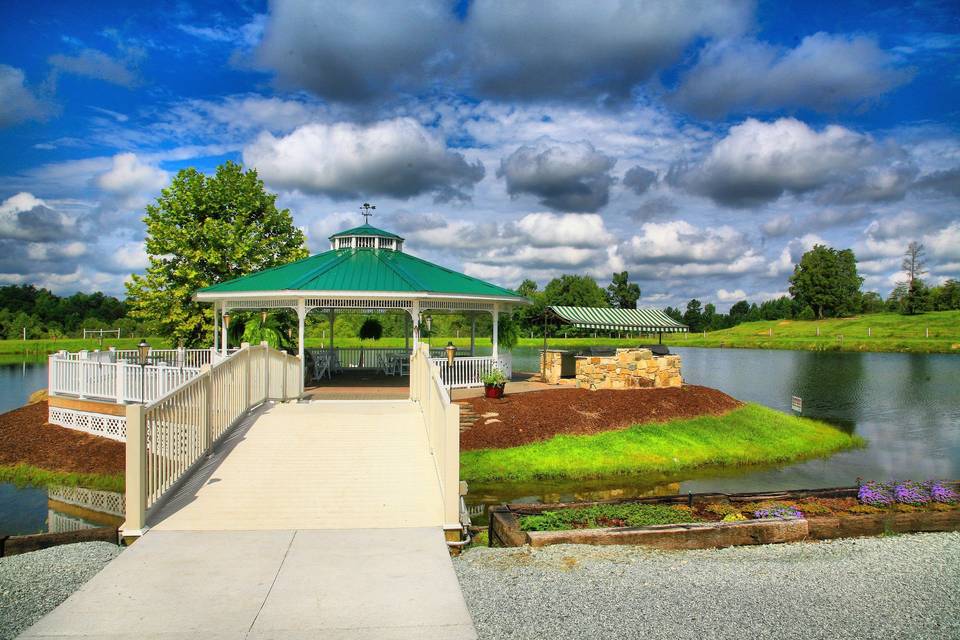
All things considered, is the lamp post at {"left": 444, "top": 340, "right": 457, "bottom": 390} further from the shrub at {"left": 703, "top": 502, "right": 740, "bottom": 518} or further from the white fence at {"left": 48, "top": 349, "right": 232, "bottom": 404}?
the shrub at {"left": 703, "top": 502, "right": 740, "bottom": 518}

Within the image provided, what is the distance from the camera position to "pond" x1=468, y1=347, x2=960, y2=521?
13250mm

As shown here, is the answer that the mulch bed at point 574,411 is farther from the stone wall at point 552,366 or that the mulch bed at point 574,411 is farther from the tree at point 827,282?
the tree at point 827,282

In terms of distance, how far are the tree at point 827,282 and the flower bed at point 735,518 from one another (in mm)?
93540

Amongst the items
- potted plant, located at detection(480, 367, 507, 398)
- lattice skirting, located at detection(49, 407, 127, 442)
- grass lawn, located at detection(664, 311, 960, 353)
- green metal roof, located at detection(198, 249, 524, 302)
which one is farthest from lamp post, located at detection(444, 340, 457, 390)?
grass lawn, located at detection(664, 311, 960, 353)

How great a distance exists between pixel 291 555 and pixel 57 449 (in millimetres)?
12205

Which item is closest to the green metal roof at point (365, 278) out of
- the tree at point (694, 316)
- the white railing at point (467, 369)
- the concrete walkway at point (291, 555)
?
the white railing at point (467, 369)

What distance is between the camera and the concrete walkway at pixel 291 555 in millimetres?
4523

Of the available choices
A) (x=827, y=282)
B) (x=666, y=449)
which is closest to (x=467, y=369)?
(x=666, y=449)

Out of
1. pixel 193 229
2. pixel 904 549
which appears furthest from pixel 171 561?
pixel 193 229

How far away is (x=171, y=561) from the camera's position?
18.9 feet

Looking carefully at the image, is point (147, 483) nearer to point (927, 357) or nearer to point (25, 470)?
point (25, 470)

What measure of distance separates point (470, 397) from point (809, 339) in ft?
219

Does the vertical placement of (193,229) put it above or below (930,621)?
above

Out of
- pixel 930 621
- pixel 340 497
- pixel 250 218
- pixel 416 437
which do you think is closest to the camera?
pixel 930 621
